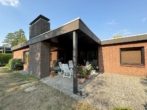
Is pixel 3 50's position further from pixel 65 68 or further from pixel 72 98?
pixel 72 98

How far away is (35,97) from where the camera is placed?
5.89m

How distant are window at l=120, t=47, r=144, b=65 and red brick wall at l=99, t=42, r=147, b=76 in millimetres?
330

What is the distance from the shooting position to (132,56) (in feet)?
34.9

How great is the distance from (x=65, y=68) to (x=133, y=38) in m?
5.59

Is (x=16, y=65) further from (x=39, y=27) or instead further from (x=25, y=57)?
(x=39, y=27)

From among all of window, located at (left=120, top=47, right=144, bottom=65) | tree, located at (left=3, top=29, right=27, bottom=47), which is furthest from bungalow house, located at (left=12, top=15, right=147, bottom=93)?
tree, located at (left=3, top=29, right=27, bottom=47)

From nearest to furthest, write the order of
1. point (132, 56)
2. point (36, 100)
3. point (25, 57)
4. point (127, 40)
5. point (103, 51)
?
point (36, 100) → point (127, 40) → point (132, 56) → point (103, 51) → point (25, 57)

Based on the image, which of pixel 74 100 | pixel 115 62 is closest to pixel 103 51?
pixel 115 62

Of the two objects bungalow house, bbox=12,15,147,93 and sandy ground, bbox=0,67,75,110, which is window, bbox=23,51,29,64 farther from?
sandy ground, bbox=0,67,75,110

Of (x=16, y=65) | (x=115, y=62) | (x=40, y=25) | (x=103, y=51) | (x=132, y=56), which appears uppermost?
(x=40, y=25)

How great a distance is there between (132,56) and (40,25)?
8201 millimetres

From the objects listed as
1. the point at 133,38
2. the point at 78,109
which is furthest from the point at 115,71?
the point at 78,109

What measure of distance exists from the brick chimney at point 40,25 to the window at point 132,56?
22.9 ft

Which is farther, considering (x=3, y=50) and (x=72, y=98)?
(x=3, y=50)
